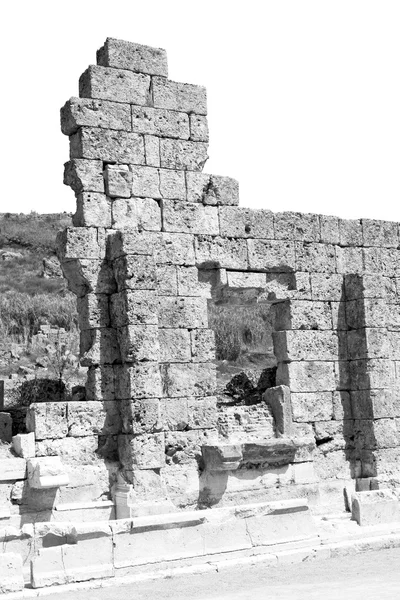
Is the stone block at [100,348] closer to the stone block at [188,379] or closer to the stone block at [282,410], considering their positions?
the stone block at [188,379]

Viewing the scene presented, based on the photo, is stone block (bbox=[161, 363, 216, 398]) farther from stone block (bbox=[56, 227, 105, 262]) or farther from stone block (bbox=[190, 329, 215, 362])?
stone block (bbox=[56, 227, 105, 262])

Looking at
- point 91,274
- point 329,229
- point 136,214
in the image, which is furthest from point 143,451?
point 329,229

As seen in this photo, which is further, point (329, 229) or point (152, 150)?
point (329, 229)

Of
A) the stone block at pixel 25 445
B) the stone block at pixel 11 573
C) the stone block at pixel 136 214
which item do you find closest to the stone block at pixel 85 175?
the stone block at pixel 136 214

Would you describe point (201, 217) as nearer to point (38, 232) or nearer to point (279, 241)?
point (279, 241)

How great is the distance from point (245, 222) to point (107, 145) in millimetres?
2157

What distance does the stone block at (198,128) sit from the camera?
11625 millimetres

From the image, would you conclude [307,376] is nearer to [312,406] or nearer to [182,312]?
[312,406]

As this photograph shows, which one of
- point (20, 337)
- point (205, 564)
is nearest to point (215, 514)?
point (205, 564)

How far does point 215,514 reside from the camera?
31.2 feet

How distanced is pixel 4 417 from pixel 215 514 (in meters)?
3.09

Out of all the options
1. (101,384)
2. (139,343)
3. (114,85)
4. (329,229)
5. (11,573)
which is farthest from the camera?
(329,229)

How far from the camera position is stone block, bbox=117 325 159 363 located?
404 inches

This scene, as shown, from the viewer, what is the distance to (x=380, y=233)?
42.0 ft
